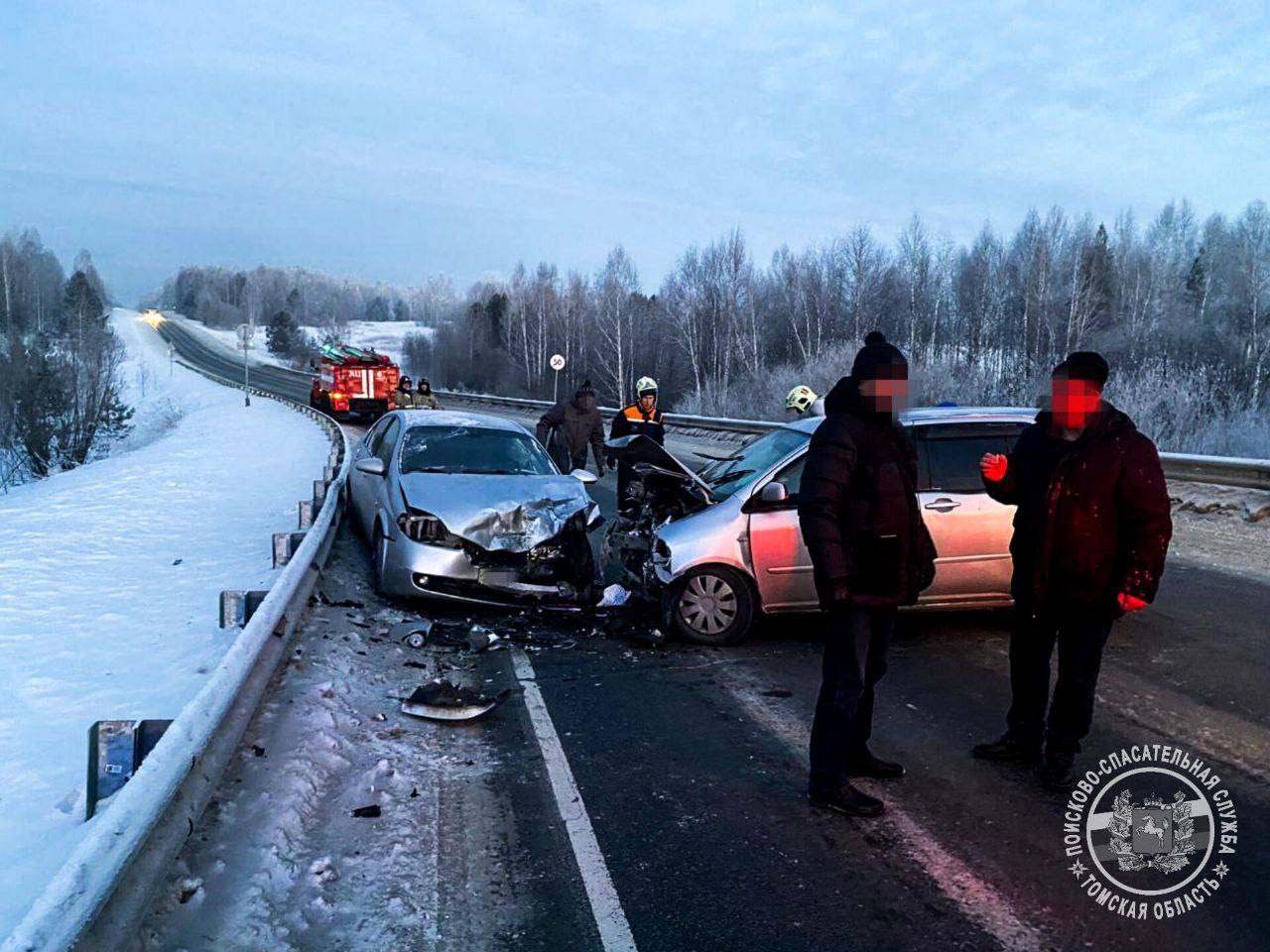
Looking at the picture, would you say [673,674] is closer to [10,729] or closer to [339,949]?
[339,949]

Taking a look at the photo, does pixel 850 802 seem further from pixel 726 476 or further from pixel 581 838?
pixel 726 476

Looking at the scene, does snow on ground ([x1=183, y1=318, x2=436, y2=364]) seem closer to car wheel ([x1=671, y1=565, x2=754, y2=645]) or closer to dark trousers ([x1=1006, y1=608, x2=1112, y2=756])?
car wheel ([x1=671, y1=565, x2=754, y2=645])

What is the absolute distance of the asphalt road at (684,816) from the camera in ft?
10.7

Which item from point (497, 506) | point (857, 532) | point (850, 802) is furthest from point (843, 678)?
point (497, 506)

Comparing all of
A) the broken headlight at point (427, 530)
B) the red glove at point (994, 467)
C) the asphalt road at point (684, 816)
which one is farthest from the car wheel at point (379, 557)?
the red glove at point (994, 467)

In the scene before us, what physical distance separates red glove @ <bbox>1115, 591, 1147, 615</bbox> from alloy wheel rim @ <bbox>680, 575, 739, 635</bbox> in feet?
10.1

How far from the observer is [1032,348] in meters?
51.1

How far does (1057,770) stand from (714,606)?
2854 millimetres

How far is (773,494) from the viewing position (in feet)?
22.0

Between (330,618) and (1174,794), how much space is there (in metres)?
5.64

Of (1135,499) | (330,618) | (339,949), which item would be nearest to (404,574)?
(330,618)

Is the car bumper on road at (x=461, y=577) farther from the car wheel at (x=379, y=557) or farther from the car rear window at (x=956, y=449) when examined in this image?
the car rear window at (x=956, y=449)

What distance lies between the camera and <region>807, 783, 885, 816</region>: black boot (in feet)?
13.5

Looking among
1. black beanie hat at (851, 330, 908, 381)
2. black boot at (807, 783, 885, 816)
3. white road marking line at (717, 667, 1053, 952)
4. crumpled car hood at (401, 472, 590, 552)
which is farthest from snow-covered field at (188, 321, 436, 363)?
white road marking line at (717, 667, 1053, 952)
